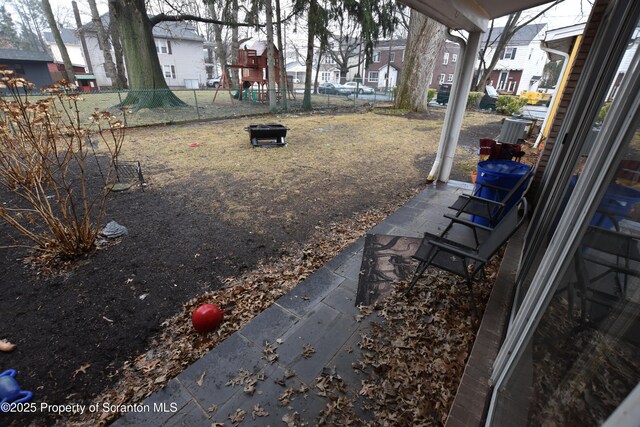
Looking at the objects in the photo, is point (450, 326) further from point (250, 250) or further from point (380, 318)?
point (250, 250)

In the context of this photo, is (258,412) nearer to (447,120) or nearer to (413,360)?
(413,360)

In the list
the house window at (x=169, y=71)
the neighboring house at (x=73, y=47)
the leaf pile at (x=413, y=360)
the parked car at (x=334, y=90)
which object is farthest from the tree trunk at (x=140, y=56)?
the neighboring house at (x=73, y=47)

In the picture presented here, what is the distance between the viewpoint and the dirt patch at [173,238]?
2.41 meters

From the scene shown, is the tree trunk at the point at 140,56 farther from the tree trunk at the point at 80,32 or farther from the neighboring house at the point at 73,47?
the neighboring house at the point at 73,47

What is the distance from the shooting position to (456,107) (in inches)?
197

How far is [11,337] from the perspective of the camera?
98.3 inches

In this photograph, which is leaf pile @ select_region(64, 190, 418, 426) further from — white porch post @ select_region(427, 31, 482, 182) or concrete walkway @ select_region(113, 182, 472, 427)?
white porch post @ select_region(427, 31, 482, 182)

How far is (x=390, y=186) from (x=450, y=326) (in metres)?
3.91

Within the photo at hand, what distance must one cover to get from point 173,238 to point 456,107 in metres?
4.96

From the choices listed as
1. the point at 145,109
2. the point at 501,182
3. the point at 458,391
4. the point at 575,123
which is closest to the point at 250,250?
the point at 458,391

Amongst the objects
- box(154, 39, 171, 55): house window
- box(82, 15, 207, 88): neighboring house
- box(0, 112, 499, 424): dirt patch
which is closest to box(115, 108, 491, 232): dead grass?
box(0, 112, 499, 424): dirt patch

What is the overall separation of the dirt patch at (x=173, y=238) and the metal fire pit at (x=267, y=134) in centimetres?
40

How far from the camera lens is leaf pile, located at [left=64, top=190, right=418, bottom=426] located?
2.11 m

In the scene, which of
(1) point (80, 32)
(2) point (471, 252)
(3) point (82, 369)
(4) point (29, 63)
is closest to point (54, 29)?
(4) point (29, 63)
